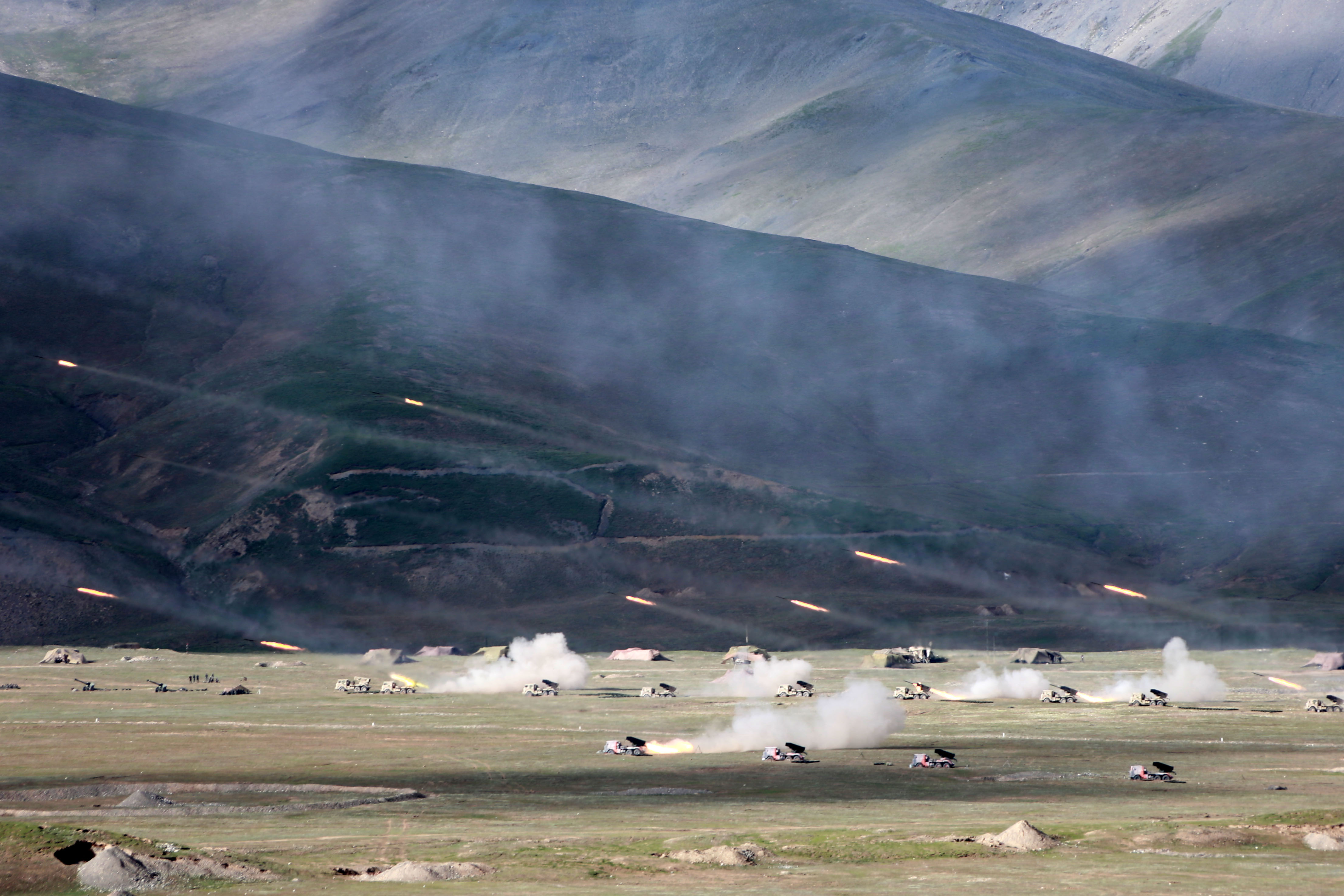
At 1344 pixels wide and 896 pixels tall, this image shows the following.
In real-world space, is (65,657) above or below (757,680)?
above

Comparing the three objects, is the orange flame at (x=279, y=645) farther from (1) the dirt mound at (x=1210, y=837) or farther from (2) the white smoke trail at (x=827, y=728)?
(1) the dirt mound at (x=1210, y=837)

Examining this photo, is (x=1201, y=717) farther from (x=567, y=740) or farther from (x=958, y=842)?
(x=958, y=842)

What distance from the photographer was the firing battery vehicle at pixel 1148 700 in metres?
109

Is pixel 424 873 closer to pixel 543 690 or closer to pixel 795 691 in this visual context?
pixel 795 691

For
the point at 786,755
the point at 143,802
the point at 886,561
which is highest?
the point at 886,561

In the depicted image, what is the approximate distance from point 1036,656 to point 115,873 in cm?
11752

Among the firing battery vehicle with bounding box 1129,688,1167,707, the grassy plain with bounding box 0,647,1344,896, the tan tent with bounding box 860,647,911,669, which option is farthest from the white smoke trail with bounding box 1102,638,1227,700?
the tan tent with bounding box 860,647,911,669

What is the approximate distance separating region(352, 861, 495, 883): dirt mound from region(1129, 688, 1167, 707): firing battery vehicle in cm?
7256

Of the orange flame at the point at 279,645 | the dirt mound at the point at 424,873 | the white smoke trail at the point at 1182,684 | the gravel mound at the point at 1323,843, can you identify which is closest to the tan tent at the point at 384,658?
the orange flame at the point at 279,645

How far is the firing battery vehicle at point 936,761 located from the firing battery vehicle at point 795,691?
127ft

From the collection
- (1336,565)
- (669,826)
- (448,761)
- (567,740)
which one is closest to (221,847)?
(669,826)

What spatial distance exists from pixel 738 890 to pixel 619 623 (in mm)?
138358

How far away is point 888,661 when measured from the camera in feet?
481

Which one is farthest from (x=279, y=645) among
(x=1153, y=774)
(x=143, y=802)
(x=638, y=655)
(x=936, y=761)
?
(x=1153, y=774)
